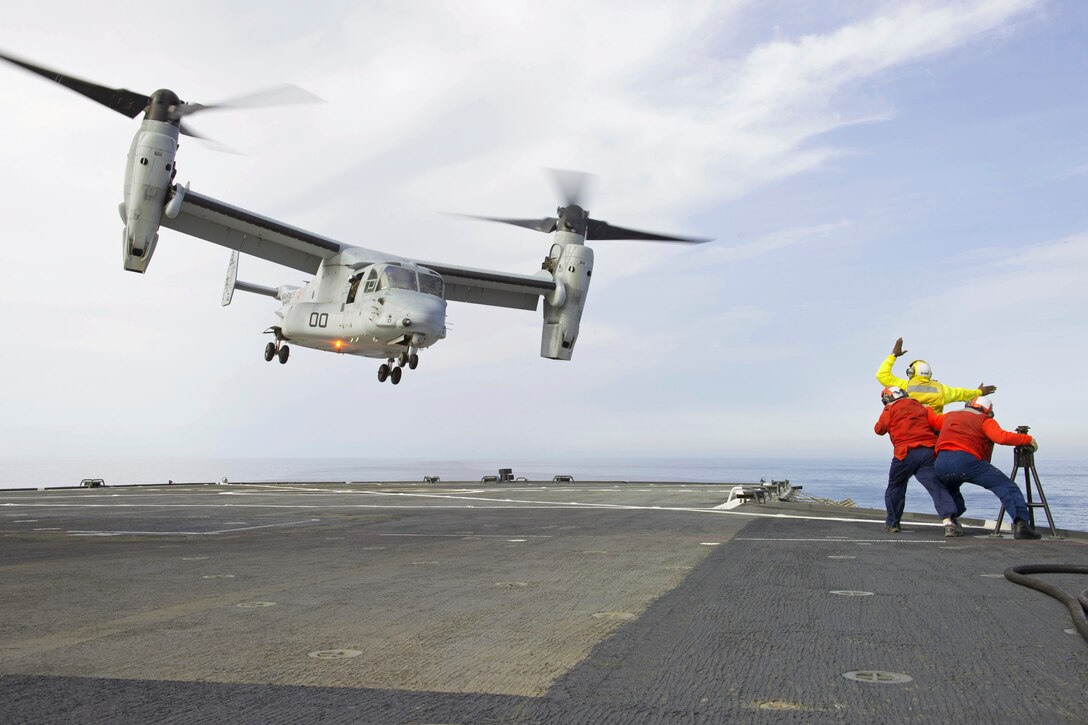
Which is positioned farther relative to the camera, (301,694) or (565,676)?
(565,676)

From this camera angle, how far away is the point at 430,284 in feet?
91.8

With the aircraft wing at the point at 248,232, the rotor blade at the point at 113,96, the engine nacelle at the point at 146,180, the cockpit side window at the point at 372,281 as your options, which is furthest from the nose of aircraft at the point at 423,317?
the rotor blade at the point at 113,96

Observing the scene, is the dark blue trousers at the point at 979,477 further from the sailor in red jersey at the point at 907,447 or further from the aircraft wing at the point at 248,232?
the aircraft wing at the point at 248,232

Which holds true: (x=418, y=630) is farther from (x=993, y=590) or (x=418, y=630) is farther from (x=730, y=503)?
(x=730, y=503)

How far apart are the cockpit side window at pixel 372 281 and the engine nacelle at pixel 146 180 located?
672 cm

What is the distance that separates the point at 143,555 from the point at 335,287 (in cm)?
2297

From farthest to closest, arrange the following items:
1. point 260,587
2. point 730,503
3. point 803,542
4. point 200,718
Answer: point 730,503 → point 803,542 → point 260,587 → point 200,718

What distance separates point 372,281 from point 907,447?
66.9 ft

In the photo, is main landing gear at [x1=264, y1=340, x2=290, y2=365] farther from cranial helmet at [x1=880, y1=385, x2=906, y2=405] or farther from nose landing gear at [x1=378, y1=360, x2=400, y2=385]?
cranial helmet at [x1=880, y1=385, x2=906, y2=405]

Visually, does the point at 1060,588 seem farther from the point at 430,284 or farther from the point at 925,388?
the point at 430,284

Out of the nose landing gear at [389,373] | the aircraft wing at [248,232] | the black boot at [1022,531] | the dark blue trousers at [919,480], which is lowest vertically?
the black boot at [1022,531]

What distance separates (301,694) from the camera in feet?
9.79

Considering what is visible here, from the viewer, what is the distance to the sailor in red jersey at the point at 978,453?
32.0 feet

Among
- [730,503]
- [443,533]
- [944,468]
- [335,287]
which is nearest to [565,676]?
[443,533]
